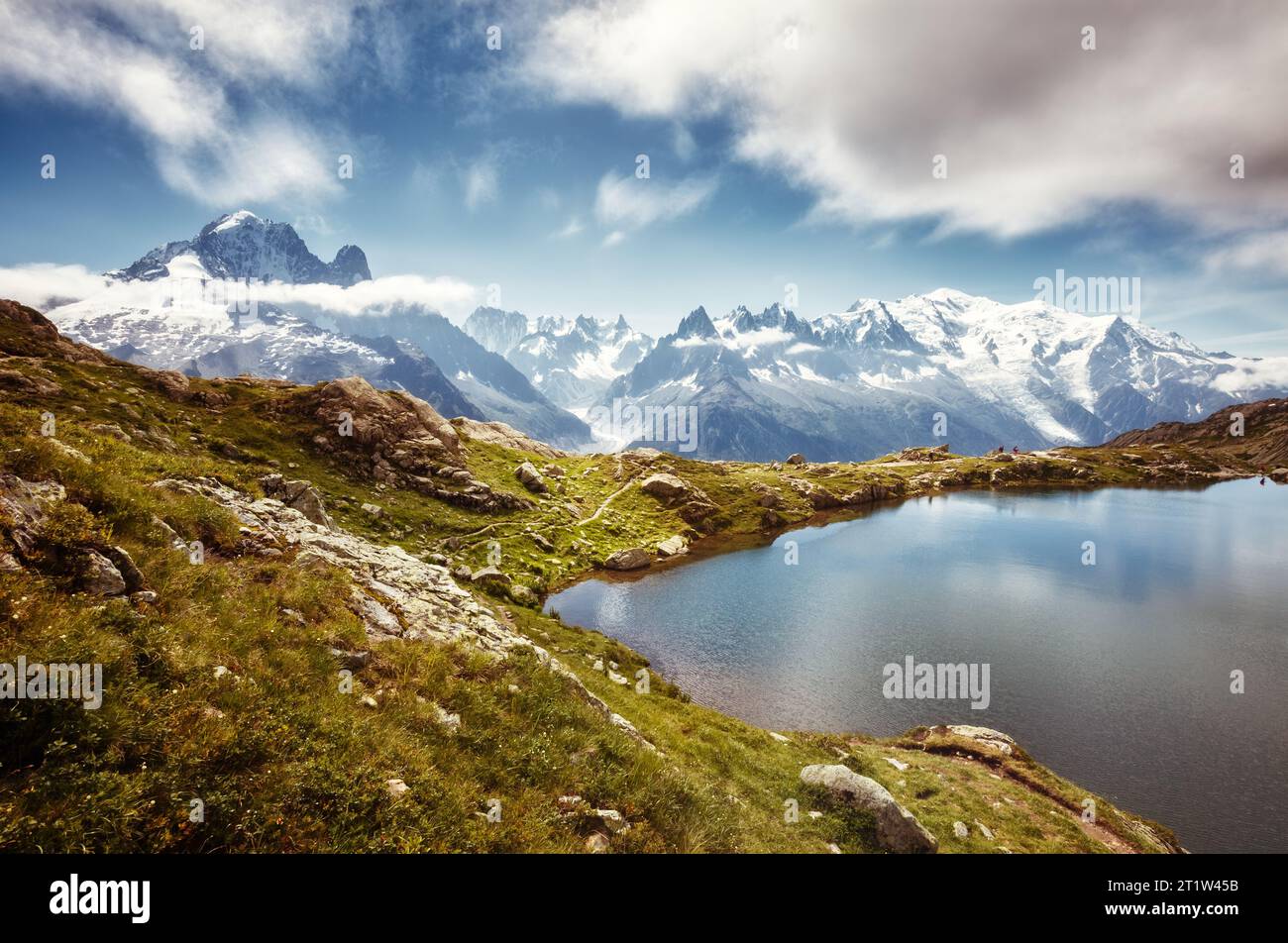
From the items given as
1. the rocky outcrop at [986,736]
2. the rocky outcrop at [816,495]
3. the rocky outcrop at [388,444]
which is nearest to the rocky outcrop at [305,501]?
the rocky outcrop at [388,444]

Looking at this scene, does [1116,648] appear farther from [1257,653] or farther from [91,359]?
[91,359]

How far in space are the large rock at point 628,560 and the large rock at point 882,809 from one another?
58.6 meters

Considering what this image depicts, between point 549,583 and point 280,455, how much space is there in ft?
120

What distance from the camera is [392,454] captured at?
73562mm

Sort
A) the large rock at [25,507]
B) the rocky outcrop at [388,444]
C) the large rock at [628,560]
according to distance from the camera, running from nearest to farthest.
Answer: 1. the large rock at [25,507]
2. the rocky outcrop at [388,444]
3. the large rock at [628,560]

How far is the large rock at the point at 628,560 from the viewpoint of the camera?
255 ft

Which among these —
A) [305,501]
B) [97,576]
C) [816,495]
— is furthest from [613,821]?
[816,495]

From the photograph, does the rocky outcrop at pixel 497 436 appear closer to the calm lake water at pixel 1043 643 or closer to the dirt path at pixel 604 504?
the dirt path at pixel 604 504

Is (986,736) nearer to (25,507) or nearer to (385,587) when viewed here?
(385,587)

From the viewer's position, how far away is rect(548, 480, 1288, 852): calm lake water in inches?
1310

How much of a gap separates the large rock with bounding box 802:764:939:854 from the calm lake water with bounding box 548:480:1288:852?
19.0 meters

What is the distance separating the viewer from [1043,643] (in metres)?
51.3

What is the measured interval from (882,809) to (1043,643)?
1813 inches

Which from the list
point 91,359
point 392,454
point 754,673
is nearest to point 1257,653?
point 754,673
